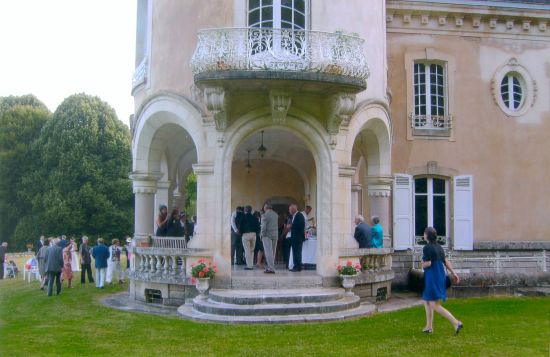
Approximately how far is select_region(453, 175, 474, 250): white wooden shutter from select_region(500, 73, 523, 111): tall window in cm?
283

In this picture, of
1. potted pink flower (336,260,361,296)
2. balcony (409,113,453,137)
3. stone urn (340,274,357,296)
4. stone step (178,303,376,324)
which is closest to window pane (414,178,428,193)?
balcony (409,113,453,137)

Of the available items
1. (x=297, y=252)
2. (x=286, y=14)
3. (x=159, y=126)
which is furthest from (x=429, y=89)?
(x=159, y=126)

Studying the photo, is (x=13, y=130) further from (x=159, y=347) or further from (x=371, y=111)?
(x=159, y=347)

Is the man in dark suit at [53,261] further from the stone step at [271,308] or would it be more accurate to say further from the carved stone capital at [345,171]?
the carved stone capital at [345,171]

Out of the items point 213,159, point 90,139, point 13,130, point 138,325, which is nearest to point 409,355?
point 138,325

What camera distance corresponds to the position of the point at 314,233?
1521 centimetres

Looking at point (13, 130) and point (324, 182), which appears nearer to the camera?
point (324, 182)

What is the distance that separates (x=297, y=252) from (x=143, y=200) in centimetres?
396

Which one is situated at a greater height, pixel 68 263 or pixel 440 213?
pixel 440 213

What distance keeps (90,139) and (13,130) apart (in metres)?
5.32

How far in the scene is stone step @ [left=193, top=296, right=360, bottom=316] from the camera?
36.1 feet

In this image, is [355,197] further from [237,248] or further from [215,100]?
[215,100]

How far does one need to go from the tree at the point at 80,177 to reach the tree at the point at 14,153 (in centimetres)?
98

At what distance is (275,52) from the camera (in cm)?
1204
